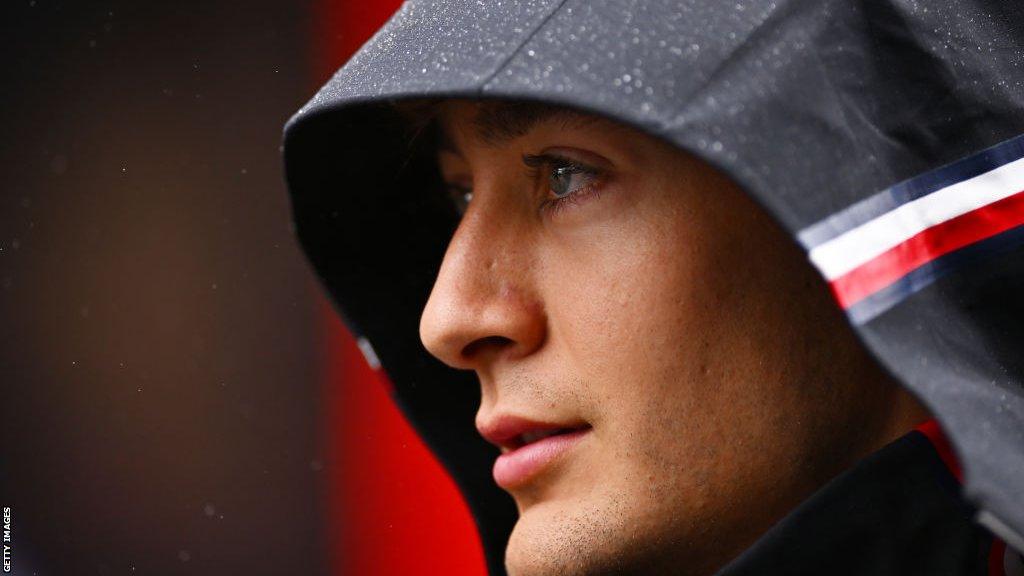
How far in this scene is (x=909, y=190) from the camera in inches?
32.7

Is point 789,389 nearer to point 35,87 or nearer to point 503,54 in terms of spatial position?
point 503,54

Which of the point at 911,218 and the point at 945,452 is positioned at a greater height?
the point at 911,218

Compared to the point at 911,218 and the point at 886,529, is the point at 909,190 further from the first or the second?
the point at 886,529

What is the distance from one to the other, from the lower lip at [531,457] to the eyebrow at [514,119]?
0.96 ft

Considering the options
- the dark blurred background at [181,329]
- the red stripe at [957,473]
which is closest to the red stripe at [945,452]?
the red stripe at [957,473]

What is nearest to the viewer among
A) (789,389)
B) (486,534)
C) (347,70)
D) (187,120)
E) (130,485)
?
(789,389)

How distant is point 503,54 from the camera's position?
0.88 metres

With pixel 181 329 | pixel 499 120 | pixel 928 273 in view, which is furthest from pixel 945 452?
pixel 181 329

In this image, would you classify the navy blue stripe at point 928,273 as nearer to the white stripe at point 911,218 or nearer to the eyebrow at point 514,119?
the white stripe at point 911,218

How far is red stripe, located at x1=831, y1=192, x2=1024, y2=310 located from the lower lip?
13.9 inches

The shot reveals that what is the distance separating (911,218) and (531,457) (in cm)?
44

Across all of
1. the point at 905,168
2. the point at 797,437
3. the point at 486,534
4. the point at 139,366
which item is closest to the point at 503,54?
the point at 905,168

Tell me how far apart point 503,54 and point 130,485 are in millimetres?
1182

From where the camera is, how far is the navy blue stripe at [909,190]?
0.77 meters
